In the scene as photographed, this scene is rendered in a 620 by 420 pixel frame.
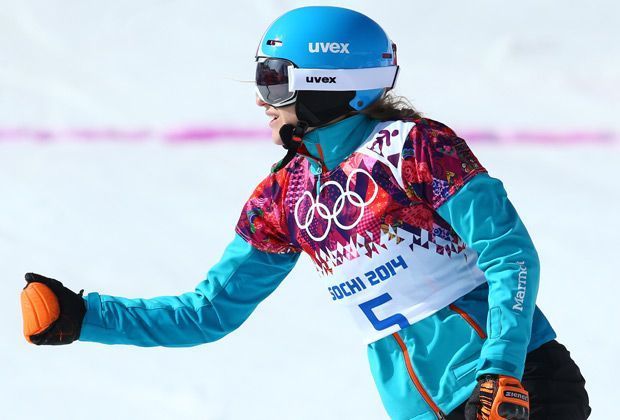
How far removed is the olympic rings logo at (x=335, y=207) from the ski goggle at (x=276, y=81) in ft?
0.94

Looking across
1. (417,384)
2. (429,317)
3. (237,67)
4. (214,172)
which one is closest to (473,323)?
(429,317)

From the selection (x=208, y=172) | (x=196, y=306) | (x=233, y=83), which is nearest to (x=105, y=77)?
(x=233, y=83)

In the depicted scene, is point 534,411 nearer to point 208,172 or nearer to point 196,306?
point 196,306

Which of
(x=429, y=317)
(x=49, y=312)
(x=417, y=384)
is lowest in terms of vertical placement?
(x=417, y=384)

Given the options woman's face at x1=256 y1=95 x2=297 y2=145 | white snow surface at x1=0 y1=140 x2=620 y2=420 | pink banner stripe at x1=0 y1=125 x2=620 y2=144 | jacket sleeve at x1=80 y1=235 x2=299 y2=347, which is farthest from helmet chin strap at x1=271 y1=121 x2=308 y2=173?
pink banner stripe at x1=0 y1=125 x2=620 y2=144

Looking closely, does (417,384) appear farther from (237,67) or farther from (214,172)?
(237,67)

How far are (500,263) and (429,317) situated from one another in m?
0.34

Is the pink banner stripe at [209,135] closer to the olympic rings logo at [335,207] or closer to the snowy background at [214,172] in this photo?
the snowy background at [214,172]

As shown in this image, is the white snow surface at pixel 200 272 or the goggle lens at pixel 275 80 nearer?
the goggle lens at pixel 275 80

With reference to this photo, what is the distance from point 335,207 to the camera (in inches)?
122

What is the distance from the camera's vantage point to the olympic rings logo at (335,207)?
3039mm

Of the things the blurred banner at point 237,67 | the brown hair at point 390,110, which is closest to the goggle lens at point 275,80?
the brown hair at point 390,110

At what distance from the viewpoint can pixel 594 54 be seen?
765cm

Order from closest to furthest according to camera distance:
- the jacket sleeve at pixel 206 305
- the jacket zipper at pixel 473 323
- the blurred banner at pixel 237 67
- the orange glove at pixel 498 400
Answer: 1. the orange glove at pixel 498 400
2. the jacket zipper at pixel 473 323
3. the jacket sleeve at pixel 206 305
4. the blurred banner at pixel 237 67
